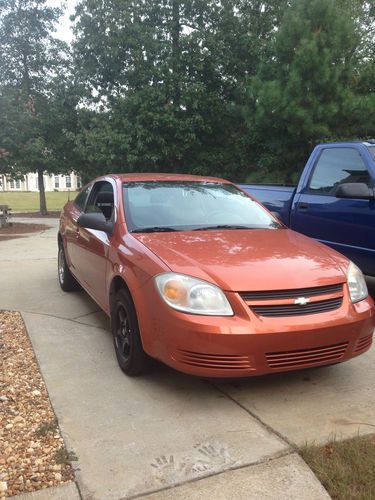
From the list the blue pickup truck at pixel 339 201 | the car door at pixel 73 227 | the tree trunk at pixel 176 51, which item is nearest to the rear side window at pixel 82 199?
the car door at pixel 73 227

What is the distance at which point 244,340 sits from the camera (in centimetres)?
296

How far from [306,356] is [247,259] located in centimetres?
76

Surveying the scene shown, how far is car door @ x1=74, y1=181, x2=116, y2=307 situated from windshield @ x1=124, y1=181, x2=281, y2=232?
10.2 inches

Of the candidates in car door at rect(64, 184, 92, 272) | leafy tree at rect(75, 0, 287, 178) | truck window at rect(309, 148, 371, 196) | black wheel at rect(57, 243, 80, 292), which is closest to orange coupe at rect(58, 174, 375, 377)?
car door at rect(64, 184, 92, 272)

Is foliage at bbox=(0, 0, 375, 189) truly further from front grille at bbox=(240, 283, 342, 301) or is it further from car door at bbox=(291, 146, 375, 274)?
front grille at bbox=(240, 283, 342, 301)

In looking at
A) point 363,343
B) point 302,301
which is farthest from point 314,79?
point 302,301

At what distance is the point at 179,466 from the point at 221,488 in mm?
274

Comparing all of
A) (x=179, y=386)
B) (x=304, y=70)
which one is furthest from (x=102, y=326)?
(x=304, y=70)

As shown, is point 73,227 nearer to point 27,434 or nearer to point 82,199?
point 82,199

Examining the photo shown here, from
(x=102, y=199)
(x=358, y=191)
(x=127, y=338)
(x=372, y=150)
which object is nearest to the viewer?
(x=127, y=338)

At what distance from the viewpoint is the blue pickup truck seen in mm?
5332

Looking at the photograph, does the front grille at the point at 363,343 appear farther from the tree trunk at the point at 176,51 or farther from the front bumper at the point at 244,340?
the tree trunk at the point at 176,51

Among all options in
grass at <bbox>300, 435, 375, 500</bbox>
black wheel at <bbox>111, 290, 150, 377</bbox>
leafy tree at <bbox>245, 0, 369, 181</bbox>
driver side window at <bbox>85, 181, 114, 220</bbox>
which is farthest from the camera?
leafy tree at <bbox>245, 0, 369, 181</bbox>

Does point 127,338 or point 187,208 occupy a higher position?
point 187,208
